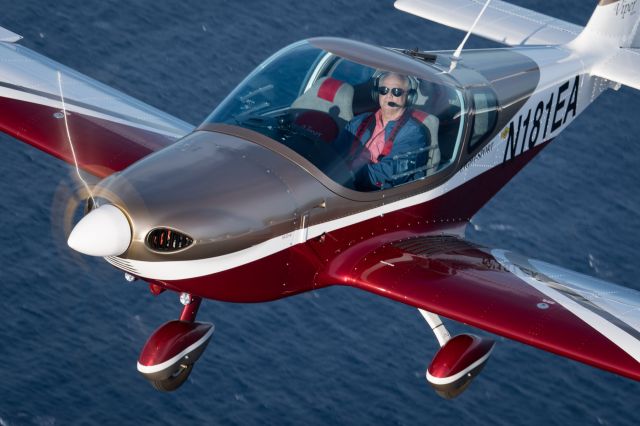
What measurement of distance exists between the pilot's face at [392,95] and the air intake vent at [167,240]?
147 inches

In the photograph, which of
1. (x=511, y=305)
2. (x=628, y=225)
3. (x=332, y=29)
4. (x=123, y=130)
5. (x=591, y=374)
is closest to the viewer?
(x=511, y=305)

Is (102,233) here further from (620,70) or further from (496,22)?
(496,22)

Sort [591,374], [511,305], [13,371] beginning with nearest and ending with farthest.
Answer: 1. [511,305]
2. [13,371]
3. [591,374]

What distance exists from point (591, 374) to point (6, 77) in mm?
12210

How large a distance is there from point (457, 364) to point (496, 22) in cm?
874

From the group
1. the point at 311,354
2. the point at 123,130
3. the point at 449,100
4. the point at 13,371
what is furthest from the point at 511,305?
the point at 13,371

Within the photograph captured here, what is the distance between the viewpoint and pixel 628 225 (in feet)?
94.4

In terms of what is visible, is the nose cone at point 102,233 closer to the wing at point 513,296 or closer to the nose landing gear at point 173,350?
the nose landing gear at point 173,350

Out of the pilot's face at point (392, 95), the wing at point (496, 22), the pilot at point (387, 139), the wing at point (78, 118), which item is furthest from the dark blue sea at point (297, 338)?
the pilot's face at point (392, 95)

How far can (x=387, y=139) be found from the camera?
16703 millimetres

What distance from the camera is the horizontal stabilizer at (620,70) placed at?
2183 cm

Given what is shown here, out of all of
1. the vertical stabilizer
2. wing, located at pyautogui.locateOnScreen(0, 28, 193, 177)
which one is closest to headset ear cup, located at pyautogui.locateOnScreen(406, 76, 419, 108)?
wing, located at pyautogui.locateOnScreen(0, 28, 193, 177)

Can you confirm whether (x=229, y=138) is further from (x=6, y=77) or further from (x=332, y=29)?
(x=332, y=29)

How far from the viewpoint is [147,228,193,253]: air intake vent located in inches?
565
